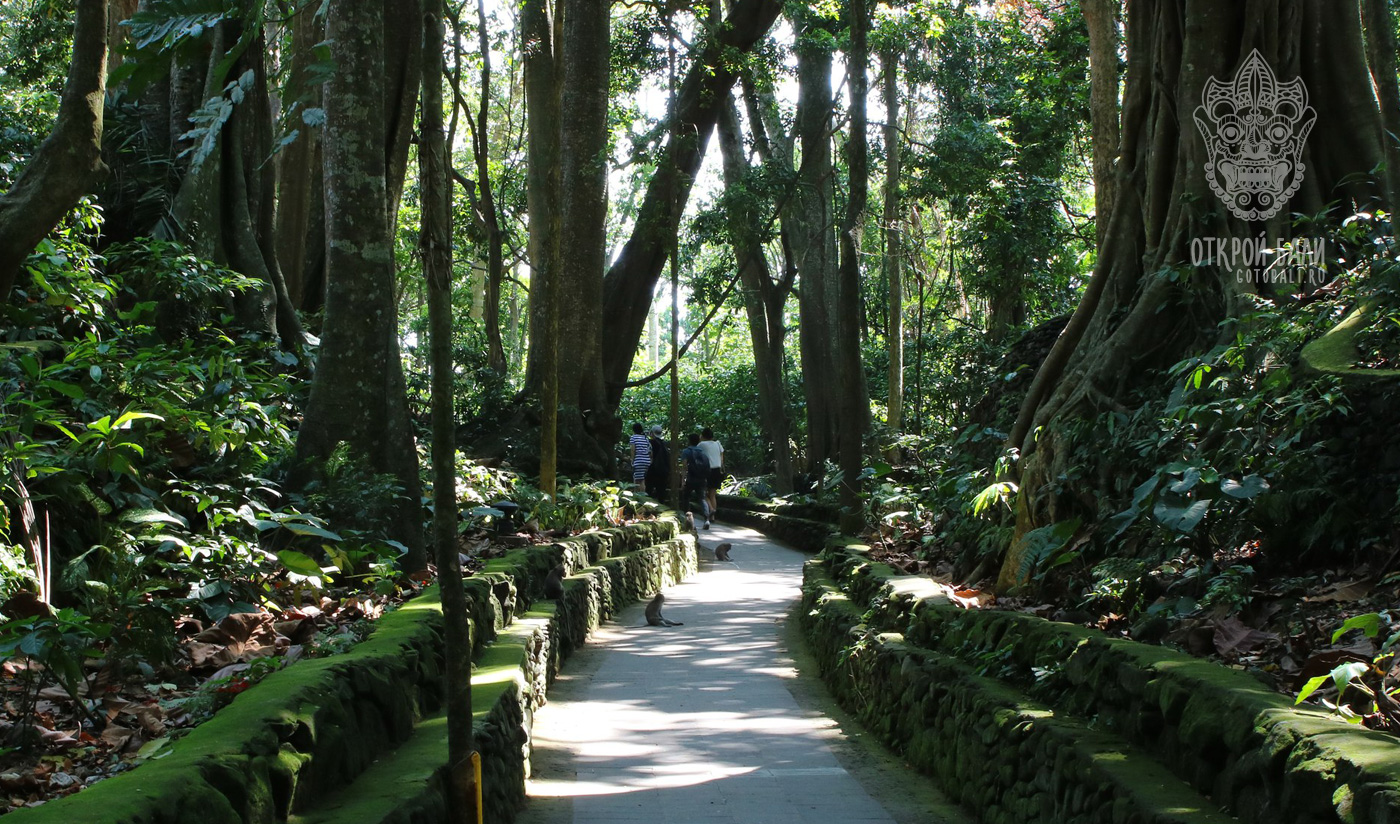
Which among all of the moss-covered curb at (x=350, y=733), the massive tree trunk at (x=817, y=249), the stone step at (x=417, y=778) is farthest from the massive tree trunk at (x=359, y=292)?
the massive tree trunk at (x=817, y=249)

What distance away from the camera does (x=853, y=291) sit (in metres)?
13.2

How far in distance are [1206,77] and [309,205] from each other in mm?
9644

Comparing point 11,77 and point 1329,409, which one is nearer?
point 1329,409

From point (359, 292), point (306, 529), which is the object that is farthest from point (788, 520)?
point (306, 529)

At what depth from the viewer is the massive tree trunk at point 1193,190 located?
7188mm

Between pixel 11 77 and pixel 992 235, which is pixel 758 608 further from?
pixel 11 77

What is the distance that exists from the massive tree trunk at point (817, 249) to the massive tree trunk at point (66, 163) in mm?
17010

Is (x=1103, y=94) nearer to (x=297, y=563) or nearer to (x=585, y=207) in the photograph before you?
(x=585, y=207)

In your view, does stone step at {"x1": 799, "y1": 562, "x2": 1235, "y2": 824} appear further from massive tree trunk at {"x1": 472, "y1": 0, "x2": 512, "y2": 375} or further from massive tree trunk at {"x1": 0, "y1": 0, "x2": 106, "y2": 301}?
massive tree trunk at {"x1": 472, "y1": 0, "x2": 512, "y2": 375}

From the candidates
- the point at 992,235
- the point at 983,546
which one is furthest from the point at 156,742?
the point at 992,235

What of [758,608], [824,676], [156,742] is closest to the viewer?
[156,742]

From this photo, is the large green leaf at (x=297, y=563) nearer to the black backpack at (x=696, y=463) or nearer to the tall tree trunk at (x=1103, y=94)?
the tall tree trunk at (x=1103, y=94)

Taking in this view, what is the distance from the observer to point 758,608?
517 inches

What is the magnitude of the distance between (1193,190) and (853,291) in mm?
5964
